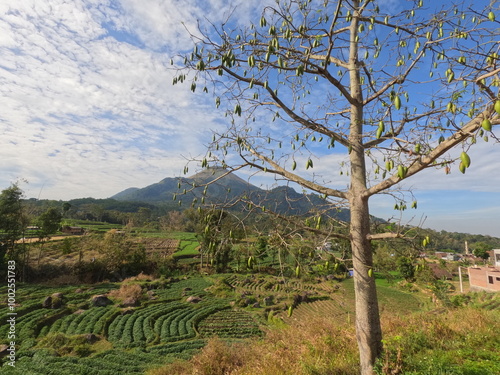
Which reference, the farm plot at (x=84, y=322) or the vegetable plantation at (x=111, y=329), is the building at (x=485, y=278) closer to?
the vegetable plantation at (x=111, y=329)

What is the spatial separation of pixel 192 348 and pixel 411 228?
55.4 feet

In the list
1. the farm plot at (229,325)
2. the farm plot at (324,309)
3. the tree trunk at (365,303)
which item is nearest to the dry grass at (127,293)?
the farm plot at (229,325)

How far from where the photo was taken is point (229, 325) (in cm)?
2077

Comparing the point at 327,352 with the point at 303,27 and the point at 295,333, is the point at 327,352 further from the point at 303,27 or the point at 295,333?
the point at 303,27

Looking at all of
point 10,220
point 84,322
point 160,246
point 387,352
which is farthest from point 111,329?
point 160,246

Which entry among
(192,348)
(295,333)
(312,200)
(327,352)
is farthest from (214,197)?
(192,348)

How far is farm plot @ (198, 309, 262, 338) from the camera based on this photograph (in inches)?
749

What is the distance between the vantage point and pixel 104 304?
78.5 feet

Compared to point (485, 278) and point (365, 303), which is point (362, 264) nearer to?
point (365, 303)

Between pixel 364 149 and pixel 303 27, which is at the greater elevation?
pixel 303 27

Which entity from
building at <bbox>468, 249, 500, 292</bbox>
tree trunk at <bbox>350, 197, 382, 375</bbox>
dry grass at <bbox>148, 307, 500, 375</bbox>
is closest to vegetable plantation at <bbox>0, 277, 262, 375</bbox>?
dry grass at <bbox>148, 307, 500, 375</bbox>

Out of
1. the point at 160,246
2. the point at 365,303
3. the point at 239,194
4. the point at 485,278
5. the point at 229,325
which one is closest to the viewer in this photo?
the point at 365,303

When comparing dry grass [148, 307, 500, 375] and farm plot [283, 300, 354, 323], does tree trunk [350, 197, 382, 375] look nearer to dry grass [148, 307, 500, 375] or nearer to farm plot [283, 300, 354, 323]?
dry grass [148, 307, 500, 375]

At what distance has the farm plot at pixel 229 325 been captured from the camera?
19.0m
